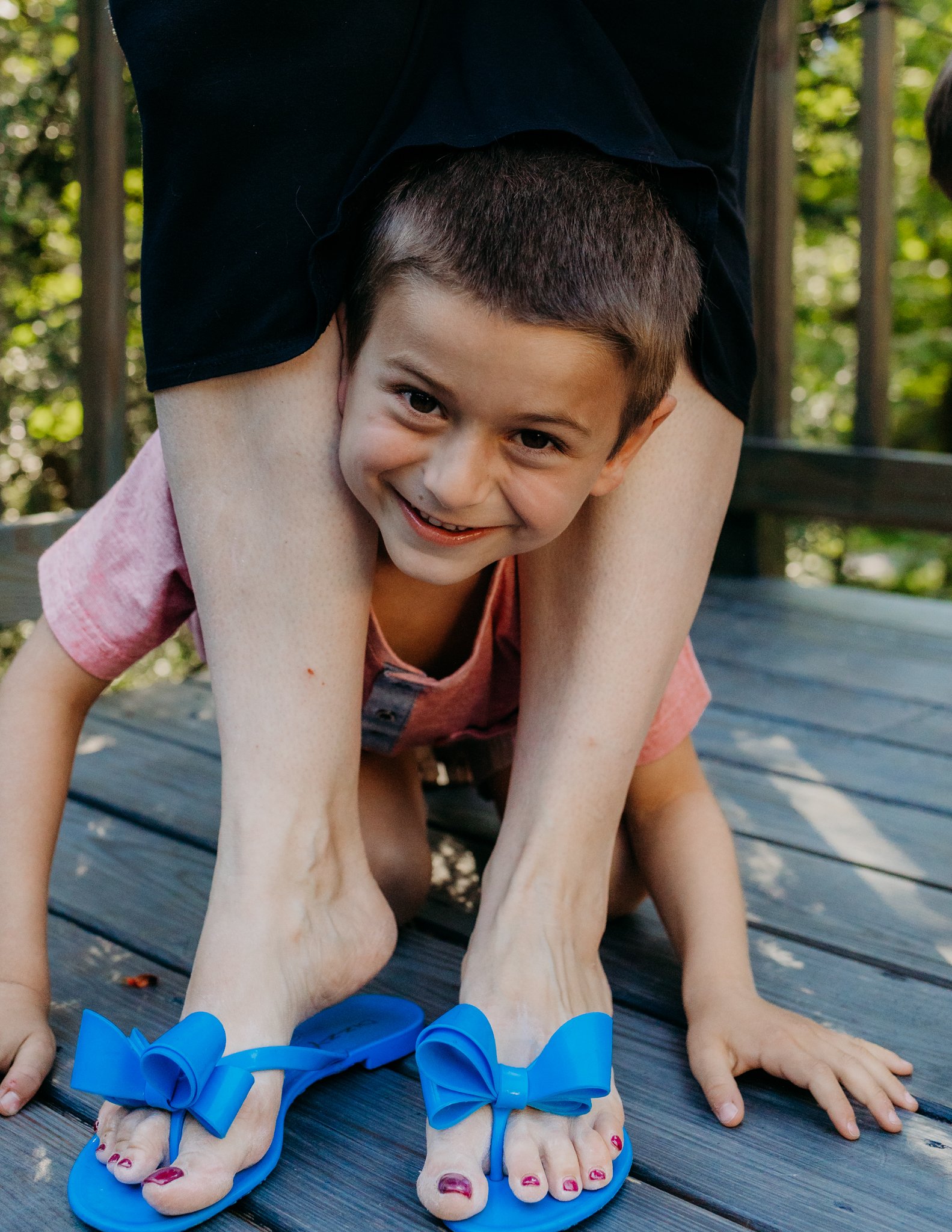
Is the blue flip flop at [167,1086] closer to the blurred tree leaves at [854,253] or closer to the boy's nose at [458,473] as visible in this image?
the boy's nose at [458,473]

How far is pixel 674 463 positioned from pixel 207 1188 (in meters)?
0.69

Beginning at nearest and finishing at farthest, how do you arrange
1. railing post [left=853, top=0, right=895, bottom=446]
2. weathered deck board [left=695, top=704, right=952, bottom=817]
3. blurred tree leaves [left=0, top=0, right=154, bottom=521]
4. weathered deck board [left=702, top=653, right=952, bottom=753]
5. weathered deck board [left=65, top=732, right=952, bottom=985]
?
weathered deck board [left=65, top=732, right=952, bottom=985] < weathered deck board [left=695, top=704, right=952, bottom=817] < weathered deck board [left=702, top=653, right=952, bottom=753] < blurred tree leaves [left=0, top=0, right=154, bottom=521] < railing post [left=853, top=0, right=895, bottom=446]

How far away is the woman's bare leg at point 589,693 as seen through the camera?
1.06 metres

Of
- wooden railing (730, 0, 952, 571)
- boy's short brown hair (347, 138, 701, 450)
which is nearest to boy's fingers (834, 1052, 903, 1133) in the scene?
boy's short brown hair (347, 138, 701, 450)

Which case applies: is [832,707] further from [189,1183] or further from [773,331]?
[189,1183]

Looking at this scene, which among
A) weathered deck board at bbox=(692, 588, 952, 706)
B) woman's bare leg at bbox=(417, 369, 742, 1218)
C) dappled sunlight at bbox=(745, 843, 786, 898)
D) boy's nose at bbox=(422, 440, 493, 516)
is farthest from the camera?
weathered deck board at bbox=(692, 588, 952, 706)

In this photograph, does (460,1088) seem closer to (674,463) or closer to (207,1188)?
(207,1188)

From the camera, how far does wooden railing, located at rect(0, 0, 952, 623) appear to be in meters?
2.04

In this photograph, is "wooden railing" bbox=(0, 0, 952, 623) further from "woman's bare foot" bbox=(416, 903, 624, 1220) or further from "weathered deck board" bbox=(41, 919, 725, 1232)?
"woman's bare foot" bbox=(416, 903, 624, 1220)

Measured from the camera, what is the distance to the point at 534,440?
981 millimetres

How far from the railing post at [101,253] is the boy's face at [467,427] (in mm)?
1212

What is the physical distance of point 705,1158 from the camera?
3.17 ft

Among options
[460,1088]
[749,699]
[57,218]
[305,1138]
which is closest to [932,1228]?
[460,1088]

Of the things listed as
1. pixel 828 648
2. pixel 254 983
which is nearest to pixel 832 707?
pixel 828 648
